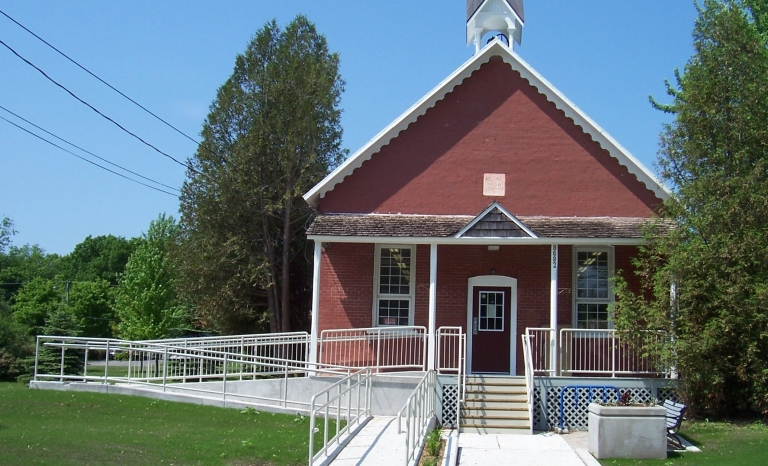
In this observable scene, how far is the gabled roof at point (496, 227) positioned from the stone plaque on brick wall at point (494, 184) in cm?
178

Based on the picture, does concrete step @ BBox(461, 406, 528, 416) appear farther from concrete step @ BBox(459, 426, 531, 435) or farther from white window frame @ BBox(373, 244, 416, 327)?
white window frame @ BBox(373, 244, 416, 327)

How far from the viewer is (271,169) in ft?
96.6

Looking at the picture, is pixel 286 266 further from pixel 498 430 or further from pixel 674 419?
pixel 674 419

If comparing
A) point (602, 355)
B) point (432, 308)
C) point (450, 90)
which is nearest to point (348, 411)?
point (432, 308)

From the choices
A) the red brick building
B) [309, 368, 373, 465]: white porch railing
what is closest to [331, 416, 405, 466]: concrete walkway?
[309, 368, 373, 465]: white porch railing

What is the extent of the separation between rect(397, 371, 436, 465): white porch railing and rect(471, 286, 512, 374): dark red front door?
2.97 m

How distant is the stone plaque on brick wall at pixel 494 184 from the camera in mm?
19375

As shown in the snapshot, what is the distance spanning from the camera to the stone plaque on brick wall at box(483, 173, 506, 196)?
19375 millimetres

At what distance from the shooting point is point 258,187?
29188mm

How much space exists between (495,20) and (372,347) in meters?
9.66

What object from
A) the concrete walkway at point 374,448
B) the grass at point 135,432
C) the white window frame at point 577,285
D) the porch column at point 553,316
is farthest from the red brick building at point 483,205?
the concrete walkway at point 374,448

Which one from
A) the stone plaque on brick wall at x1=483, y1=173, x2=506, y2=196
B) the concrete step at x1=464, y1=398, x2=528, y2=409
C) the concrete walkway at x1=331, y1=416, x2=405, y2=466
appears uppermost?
the stone plaque on brick wall at x1=483, y1=173, x2=506, y2=196

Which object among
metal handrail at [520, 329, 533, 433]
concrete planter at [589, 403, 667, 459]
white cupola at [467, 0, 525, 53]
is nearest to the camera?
concrete planter at [589, 403, 667, 459]

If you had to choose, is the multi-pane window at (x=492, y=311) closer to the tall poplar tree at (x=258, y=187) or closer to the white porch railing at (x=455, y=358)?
the white porch railing at (x=455, y=358)
